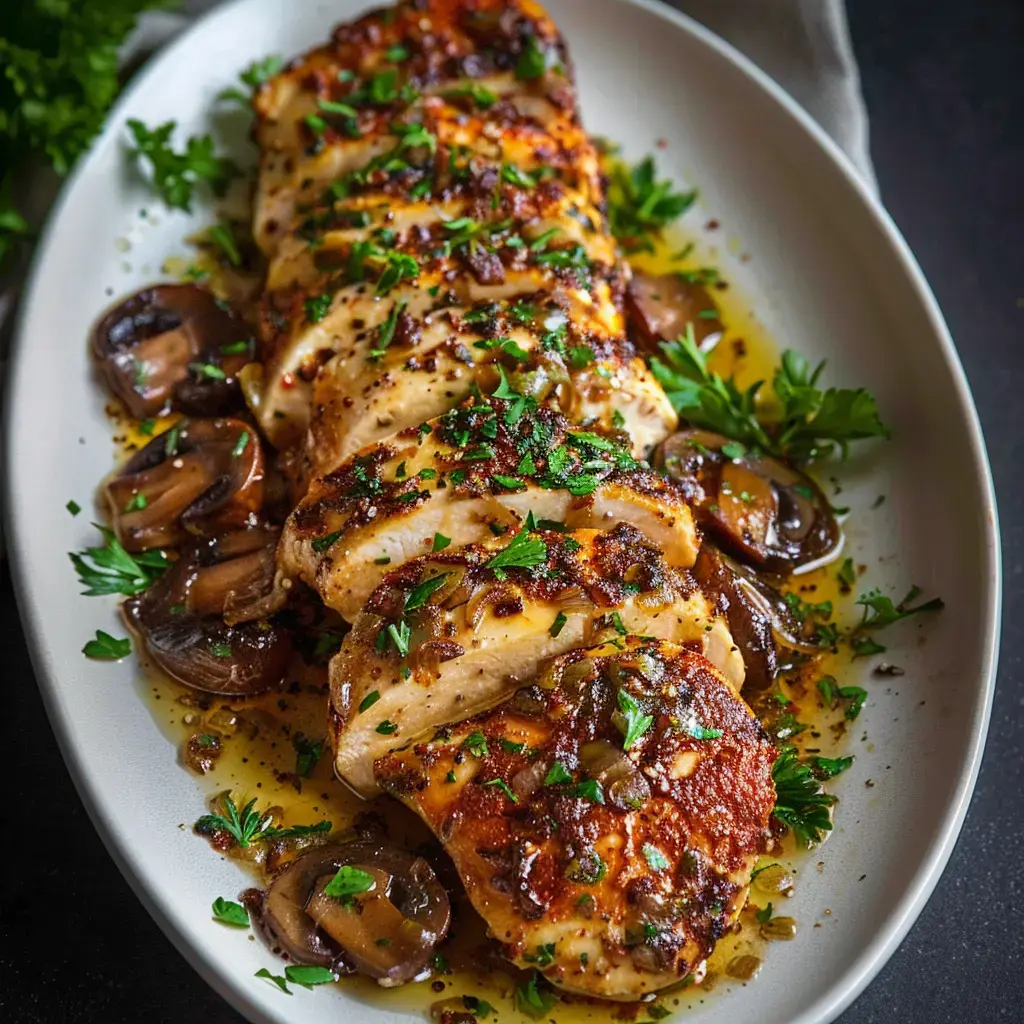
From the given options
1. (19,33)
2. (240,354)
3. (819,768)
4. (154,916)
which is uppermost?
(19,33)

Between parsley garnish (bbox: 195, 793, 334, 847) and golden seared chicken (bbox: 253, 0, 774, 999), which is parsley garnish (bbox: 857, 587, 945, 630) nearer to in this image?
golden seared chicken (bbox: 253, 0, 774, 999)

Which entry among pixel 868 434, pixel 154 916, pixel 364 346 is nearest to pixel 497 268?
pixel 364 346

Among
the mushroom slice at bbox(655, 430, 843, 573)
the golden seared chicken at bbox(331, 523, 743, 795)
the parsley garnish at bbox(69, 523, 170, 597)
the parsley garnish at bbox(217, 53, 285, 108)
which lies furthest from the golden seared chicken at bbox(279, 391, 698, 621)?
the parsley garnish at bbox(217, 53, 285, 108)

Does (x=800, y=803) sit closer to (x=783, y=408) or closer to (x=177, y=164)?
(x=783, y=408)

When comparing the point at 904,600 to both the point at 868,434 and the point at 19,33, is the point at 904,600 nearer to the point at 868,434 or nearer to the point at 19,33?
the point at 868,434

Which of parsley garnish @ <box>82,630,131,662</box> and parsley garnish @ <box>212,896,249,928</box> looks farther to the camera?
parsley garnish @ <box>82,630,131,662</box>

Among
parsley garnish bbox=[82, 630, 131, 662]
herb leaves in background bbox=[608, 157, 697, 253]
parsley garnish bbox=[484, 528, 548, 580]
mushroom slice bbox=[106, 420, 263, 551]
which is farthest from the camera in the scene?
herb leaves in background bbox=[608, 157, 697, 253]

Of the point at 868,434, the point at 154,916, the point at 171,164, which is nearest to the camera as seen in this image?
the point at 154,916
